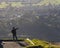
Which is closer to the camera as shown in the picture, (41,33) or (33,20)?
(41,33)

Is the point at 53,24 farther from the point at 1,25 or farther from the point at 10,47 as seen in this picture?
the point at 10,47

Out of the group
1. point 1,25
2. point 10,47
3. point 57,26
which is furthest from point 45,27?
point 10,47

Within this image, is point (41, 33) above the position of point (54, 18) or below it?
below

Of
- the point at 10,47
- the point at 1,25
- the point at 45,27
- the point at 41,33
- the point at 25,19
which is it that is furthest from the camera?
the point at 25,19

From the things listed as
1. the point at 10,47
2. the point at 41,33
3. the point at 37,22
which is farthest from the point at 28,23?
the point at 10,47

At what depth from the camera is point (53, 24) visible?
185m

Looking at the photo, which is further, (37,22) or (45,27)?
(37,22)

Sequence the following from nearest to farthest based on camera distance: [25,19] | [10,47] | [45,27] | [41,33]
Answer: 1. [10,47]
2. [41,33]
3. [45,27]
4. [25,19]

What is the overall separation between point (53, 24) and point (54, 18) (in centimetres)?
529

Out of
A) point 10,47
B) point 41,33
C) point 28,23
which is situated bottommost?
point 10,47

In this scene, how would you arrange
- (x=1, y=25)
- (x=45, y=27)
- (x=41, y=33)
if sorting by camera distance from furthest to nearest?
(x=1, y=25) → (x=45, y=27) → (x=41, y=33)

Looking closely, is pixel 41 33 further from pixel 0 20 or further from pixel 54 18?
pixel 0 20

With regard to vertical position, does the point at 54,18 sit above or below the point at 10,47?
above

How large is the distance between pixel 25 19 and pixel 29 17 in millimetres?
8148
